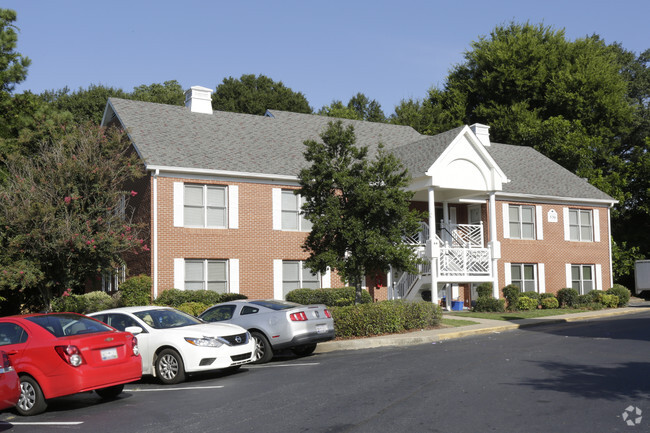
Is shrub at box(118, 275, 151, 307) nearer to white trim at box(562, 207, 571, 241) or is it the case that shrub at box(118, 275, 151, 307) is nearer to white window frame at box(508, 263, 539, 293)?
white window frame at box(508, 263, 539, 293)

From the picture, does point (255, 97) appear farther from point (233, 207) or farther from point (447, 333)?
point (447, 333)

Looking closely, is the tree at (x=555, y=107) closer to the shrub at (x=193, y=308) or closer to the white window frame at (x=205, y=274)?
the white window frame at (x=205, y=274)

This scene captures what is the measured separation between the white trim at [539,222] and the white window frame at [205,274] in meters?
15.1

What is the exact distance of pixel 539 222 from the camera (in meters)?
32.2

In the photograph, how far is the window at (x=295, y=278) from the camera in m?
26.5

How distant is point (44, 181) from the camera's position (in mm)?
18688

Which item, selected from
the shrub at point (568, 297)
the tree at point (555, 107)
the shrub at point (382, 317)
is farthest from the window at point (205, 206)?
the tree at point (555, 107)

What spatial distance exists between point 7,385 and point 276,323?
23.1 ft

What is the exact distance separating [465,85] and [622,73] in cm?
1543

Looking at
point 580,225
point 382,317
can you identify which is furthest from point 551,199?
point 382,317

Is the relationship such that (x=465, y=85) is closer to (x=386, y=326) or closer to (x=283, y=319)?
(x=386, y=326)

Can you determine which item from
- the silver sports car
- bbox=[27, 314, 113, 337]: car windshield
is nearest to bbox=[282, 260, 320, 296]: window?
the silver sports car

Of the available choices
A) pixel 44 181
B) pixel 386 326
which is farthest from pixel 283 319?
pixel 44 181

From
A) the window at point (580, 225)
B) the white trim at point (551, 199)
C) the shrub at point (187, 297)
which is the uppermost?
the white trim at point (551, 199)
